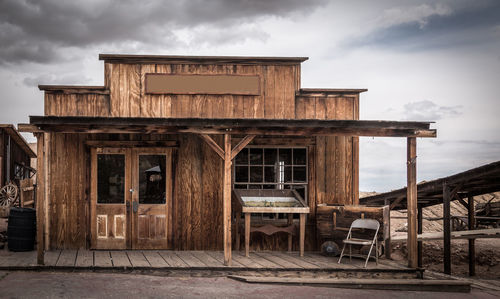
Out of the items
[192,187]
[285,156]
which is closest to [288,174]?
[285,156]

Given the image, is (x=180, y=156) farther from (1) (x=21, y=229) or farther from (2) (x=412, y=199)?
(2) (x=412, y=199)

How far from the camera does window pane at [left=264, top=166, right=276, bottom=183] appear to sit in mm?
11180

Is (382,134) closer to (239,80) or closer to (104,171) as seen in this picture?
(239,80)

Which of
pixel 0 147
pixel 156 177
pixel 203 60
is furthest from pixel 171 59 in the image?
pixel 0 147

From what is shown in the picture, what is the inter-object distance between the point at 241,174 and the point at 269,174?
0.65m

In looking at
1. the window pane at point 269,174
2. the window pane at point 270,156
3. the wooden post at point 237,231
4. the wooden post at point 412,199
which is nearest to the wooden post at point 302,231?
the window pane at point 269,174

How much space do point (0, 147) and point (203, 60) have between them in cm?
1318

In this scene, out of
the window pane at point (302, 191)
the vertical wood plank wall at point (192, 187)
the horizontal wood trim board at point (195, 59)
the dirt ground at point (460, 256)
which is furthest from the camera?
the dirt ground at point (460, 256)

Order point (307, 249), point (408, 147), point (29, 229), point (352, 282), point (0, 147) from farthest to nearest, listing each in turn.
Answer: point (0, 147)
point (307, 249)
point (29, 229)
point (408, 147)
point (352, 282)

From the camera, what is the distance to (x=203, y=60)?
37.8 feet

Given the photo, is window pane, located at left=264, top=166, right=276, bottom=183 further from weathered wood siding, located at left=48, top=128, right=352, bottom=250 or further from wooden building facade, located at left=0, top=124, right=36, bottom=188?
wooden building facade, located at left=0, top=124, right=36, bottom=188

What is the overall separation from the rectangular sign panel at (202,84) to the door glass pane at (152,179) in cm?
163

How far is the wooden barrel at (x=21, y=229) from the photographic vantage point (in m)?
10.4

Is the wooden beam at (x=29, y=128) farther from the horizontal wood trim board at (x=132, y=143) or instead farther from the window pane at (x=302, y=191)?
the window pane at (x=302, y=191)
